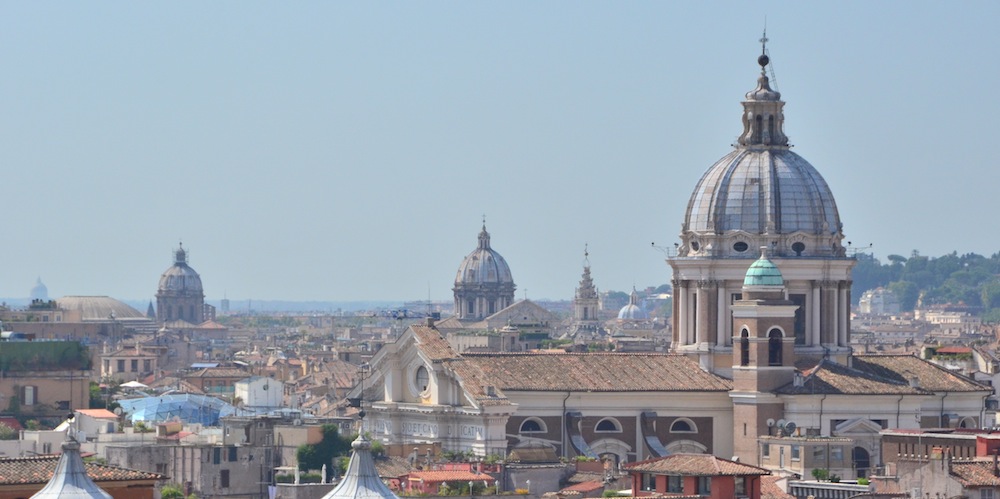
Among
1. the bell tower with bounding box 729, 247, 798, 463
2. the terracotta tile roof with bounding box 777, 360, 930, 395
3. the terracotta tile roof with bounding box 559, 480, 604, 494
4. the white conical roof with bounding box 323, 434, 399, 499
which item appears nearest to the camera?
the white conical roof with bounding box 323, 434, 399, 499

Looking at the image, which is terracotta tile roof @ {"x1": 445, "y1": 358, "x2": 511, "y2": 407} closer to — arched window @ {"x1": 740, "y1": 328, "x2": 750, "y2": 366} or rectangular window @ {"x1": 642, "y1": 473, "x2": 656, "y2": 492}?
arched window @ {"x1": 740, "y1": 328, "x2": 750, "y2": 366}

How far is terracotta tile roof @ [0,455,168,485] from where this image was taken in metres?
49.0

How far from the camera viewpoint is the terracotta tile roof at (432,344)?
7925cm

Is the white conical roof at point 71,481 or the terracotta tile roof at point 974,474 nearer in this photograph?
the white conical roof at point 71,481

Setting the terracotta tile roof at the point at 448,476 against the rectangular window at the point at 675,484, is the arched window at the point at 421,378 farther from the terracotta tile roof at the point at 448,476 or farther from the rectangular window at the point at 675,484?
the rectangular window at the point at 675,484

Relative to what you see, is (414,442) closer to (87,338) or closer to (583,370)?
(583,370)

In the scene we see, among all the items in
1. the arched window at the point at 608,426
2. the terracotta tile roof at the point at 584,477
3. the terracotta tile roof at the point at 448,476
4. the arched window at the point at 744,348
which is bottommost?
the terracotta tile roof at the point at 584,477

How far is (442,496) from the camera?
6244cm

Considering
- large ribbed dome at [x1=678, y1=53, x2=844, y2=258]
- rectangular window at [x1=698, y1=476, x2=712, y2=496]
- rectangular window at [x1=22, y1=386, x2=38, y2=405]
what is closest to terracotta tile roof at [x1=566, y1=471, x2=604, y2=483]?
rectangular window at [x1=698, y1=476, x2=712, y2=496]

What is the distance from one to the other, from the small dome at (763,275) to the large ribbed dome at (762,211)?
2412 millimetres

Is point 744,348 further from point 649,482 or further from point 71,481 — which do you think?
point 71,481

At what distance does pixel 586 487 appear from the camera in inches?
2574

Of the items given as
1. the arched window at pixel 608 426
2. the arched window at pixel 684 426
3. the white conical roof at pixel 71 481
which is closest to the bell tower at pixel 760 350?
the arched window at pixel 684 426

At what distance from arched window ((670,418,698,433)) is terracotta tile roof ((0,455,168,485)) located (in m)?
30.0
